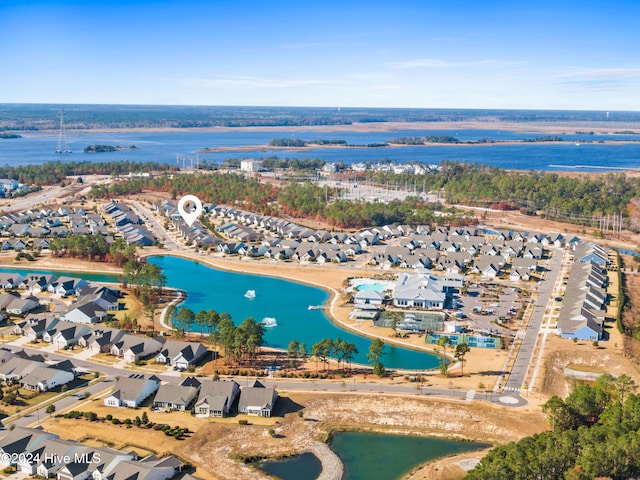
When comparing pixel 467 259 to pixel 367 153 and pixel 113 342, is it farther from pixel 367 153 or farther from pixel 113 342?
pixel 367 153

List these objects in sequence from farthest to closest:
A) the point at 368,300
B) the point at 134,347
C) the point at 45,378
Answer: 1. the point at 368,300
2. the point at 134,347
3. the point at 45,378

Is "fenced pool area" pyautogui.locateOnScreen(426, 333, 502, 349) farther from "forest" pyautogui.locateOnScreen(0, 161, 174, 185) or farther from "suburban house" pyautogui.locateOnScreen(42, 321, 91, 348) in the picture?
"forest" pyautogui.locateOnScreen(0, 161, 174, 185)

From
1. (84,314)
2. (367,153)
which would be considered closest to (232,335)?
(84,314)

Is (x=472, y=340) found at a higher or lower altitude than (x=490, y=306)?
lower

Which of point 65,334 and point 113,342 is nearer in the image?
point 113,342

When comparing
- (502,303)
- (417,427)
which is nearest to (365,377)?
(417,427)

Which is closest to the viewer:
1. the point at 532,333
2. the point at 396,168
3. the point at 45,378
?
the point at 45,378

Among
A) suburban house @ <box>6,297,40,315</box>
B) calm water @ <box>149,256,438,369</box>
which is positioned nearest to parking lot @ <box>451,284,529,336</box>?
calm water @ <box>149,256,438,369</box>

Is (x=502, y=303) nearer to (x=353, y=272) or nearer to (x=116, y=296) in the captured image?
(x=353, y=272)
